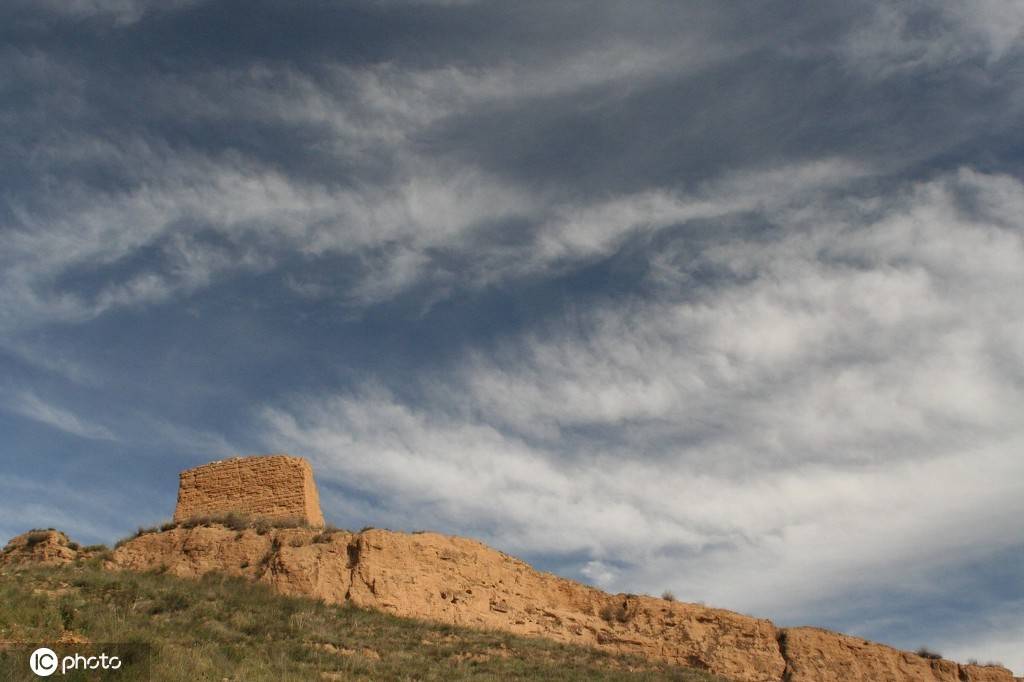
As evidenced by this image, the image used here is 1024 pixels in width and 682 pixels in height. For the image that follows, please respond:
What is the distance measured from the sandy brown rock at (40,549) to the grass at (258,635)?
0.59m

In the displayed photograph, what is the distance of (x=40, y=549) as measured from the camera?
19172mm

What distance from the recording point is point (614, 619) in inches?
885

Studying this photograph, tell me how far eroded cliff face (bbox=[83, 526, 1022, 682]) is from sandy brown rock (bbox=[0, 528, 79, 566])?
40.3 inches

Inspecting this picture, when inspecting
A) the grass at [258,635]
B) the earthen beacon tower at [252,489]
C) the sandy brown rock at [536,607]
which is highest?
the earthen beacon tower at [252,489]

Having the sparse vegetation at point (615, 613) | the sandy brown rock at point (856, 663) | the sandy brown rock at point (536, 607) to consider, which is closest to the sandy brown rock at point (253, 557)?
the sandy brown rock at point (536, 607)

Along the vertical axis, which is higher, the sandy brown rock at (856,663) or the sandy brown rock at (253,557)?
the sandy brown rock at (253,557)

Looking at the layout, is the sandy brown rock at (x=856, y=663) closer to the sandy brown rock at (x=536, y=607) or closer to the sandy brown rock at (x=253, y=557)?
the sandy brown rock at (x=536, y=607)

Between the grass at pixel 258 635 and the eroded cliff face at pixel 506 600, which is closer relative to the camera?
the grass at pixel 258 635

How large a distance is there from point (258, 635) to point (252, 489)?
6.22 meters

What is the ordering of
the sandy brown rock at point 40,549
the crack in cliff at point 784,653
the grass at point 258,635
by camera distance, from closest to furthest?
the grass at point 258,635 → the sandy brown rock at point 40,549 → the crack in cliff at point 784,653

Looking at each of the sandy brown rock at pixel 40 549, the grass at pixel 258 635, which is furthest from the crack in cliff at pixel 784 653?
the sandy brown rock at pixel 40 549

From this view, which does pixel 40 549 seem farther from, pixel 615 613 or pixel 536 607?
pixel 615 613

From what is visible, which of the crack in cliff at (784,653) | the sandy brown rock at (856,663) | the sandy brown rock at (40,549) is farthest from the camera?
the sandy brown rock at (856,663)

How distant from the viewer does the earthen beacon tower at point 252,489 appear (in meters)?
21.6
